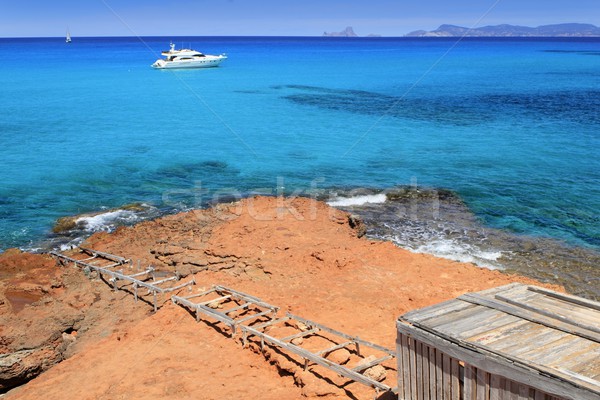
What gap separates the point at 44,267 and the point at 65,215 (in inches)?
260

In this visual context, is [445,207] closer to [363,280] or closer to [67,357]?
[363,280]

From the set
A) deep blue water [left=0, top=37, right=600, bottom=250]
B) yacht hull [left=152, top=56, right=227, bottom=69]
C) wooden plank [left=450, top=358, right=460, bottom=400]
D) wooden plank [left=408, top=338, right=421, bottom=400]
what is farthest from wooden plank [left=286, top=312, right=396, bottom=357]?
yacht hull [left=152, top=56, right=227, bottom=69]

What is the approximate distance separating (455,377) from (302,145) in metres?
28.1

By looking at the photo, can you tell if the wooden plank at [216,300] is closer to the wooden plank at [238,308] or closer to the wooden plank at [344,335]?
the wooden plank at [238,308]

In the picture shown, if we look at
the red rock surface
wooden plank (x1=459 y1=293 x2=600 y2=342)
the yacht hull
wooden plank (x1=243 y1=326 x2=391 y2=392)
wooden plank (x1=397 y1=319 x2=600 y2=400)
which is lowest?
the red rock surface

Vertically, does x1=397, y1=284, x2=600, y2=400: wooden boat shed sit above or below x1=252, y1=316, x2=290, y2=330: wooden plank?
above

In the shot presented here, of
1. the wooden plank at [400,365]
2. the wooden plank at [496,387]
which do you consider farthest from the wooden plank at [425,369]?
the wooden plank at [496,387]

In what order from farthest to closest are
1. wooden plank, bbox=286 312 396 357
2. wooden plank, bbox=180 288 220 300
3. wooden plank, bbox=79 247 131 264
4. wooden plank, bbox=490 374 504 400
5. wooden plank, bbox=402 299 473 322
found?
wooden plank, bbox=79 247 131 264 < wooden plank, bbox=180 288 220 300 < wooden plank, bbox=286 312 396 357 < wooden plank, bbox=402 299 473 322 < wooden plank, bbox=490 374 504 400

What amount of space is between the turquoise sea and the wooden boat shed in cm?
1057

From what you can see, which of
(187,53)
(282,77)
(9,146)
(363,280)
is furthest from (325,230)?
(187,53)

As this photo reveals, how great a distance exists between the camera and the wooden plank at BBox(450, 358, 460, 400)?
263 inches

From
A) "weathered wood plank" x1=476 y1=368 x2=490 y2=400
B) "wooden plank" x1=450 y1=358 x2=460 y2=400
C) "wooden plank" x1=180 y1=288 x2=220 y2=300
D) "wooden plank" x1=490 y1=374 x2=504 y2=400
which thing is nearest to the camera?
"wooden plank" x1=490 y1=374 x2=504 y2=400

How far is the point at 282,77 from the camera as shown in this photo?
244ft

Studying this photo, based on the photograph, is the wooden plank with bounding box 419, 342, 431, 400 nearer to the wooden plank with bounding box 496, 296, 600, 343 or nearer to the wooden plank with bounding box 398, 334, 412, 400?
the wooden plank with bounding box 398, 334, 412, 400
